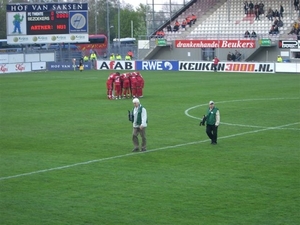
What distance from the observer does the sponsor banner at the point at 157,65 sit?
2615 inches

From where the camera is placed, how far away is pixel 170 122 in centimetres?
2945

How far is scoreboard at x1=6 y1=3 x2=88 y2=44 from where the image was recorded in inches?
2603

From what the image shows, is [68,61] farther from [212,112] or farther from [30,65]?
[212,112]

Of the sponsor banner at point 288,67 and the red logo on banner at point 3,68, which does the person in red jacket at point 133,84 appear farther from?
the red logo on banner at point 3,68

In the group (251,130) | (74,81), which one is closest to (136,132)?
(251,130)

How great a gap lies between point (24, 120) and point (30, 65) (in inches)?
1517

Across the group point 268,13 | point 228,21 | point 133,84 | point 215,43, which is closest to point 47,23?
point 215,43

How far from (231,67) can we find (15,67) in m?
19.9

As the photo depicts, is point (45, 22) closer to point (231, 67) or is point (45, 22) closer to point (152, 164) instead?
point (231, 67)

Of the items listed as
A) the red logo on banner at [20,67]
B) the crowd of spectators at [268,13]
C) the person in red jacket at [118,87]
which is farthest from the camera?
the crowd of spectators at [268,13]

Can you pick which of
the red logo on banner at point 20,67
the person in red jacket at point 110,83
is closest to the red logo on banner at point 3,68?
the red logo on banner at point 20,67

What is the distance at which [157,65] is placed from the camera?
6762 cm

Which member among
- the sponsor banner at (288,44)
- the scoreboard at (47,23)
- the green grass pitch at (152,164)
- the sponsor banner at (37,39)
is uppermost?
the scoreboard at (47,23)

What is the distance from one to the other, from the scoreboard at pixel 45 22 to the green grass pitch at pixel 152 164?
27977 millimetres
